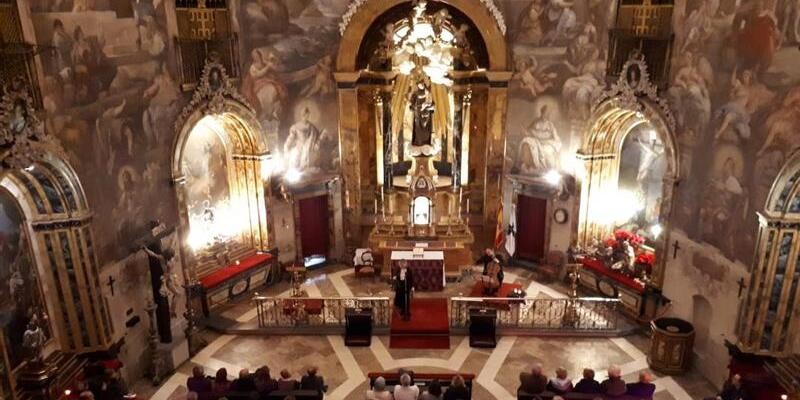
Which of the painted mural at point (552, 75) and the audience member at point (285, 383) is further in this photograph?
the painted mural at point (552, 75)

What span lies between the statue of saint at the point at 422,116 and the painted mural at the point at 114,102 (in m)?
7.41

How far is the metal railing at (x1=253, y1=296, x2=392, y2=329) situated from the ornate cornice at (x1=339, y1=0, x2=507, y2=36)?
833 cm

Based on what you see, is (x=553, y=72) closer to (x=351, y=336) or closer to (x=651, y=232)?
A: (x=651, y=232)

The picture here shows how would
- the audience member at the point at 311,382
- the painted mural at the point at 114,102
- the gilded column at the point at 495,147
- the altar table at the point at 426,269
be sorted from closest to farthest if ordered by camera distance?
the painted mural at the point at 114,102
the audience member at the point at 311,382
the altar table at the point at 426,269
the gilded column at the point at 495,147

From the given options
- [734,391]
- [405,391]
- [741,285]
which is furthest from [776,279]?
[405,391]

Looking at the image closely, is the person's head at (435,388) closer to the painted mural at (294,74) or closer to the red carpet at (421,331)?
the red carpet at (421,331)

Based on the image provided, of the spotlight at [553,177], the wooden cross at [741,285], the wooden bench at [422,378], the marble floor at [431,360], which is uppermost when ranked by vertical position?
the spotlight at [553,177]

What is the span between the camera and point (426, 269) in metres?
18.0

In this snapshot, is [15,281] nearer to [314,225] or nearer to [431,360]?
[431,360]

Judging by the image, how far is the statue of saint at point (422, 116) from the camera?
62.1 ft

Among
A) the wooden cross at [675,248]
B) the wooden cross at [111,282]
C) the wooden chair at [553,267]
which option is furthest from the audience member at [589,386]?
the wooden cross at [111,282]

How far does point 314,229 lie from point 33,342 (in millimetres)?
10067

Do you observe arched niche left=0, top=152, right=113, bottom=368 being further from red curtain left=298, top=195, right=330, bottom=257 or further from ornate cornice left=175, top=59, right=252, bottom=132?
red curtain left=298, top=195, right=330, bottom=257

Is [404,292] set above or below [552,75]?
below
